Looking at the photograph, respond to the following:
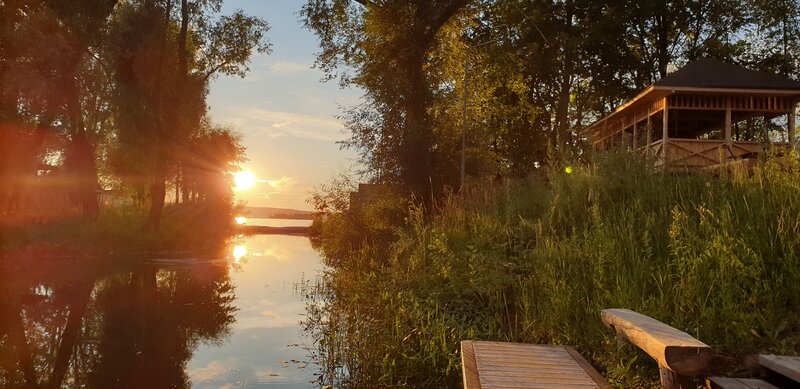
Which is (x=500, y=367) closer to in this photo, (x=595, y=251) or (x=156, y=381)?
(x=595, y=251)

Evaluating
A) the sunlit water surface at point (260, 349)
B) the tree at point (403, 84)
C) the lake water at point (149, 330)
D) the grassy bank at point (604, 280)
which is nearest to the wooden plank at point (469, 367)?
the grassy bank at point (604, 280)

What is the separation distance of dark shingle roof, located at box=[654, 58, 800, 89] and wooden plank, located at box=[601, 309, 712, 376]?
1917cm

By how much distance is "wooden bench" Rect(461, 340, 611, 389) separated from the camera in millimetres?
4113

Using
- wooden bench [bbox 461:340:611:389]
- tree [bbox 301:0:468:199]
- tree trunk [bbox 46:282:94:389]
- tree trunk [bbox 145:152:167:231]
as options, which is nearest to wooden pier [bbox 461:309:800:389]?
wooden bench [bbox 461:340:611:389]

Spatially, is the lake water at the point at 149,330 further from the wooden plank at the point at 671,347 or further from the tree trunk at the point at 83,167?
the tree trunk at the point at 83,167

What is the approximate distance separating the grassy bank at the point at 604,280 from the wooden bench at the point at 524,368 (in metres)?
0.50

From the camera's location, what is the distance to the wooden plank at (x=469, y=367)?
4078 millimetres

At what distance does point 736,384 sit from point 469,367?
1802mm

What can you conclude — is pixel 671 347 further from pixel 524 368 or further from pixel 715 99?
pixel 715 99

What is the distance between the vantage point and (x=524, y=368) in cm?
454

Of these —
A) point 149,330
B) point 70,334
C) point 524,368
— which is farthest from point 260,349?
point 524,368

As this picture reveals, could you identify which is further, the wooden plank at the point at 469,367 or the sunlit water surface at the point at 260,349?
the sunlit water surface at the point at 260,349

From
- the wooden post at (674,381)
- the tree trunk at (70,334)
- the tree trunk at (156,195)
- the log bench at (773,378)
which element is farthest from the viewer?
the tree trunk at (156,195)

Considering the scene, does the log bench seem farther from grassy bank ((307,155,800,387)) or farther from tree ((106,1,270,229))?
tree ((106,1,270,229))
